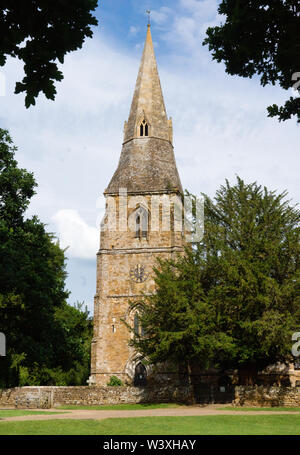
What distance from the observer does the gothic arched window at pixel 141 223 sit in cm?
4200

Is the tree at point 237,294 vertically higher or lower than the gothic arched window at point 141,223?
lower

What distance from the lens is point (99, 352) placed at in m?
38.3

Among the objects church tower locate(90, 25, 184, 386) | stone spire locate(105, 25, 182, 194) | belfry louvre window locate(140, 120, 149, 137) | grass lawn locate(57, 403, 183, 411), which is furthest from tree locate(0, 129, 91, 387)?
belfry louvre window locate(140, 120, 149, 137)

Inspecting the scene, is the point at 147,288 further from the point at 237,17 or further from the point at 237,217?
the point at 237,17

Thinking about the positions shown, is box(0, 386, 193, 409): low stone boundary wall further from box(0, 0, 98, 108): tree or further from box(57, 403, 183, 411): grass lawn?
box(0, 0, 98, 108): tree

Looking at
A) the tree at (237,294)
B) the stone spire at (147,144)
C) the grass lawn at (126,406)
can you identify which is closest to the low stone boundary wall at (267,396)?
the tree at (237,294)

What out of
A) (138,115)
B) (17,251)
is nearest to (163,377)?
(17,251)

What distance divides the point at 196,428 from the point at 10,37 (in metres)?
11.0

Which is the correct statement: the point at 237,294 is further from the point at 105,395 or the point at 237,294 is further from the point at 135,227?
the point at 135,227

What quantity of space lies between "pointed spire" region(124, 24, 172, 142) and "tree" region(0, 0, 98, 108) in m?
40.2

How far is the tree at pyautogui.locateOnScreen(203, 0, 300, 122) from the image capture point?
799cm

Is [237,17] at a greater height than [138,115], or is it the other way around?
[138,115]

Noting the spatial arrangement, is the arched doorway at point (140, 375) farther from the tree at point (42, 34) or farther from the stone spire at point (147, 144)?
the tree at point (42, 34)

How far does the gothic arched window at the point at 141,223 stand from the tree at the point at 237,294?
1331cm
